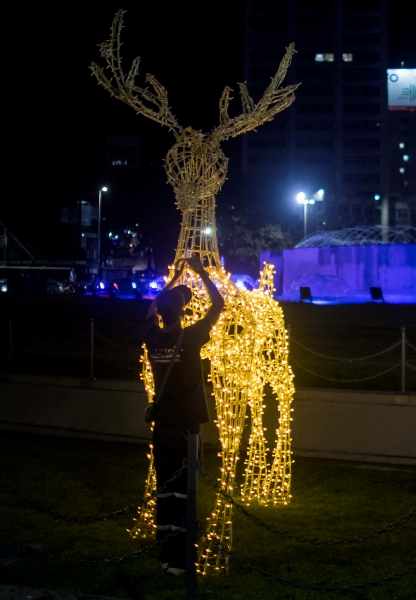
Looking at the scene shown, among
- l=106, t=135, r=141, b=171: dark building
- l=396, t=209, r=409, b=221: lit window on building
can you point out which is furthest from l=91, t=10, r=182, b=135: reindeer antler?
l=106, t=135, r=141, b=171: dark building

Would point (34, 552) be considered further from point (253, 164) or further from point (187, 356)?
point (253, 164)

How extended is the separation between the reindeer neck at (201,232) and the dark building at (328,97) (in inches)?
4007

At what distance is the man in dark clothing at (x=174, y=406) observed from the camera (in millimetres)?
5398

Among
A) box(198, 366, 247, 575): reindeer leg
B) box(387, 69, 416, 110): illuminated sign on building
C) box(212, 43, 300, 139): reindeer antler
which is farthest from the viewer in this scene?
box(387, 69, 416, 110): illuminated sign on building

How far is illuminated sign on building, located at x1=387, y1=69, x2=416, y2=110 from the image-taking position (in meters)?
103

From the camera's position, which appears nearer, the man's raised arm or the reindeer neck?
the man's raised arm

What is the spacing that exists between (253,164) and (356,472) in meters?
103

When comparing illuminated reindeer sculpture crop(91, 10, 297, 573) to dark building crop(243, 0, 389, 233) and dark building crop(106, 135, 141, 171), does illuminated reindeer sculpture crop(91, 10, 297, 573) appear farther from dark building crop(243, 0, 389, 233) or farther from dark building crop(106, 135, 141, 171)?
dark building crop(106, 135, 141, 171)

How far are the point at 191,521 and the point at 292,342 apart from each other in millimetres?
14904

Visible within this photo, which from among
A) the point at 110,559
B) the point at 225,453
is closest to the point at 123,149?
the point at 225,453

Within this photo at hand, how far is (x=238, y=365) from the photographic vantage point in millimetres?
→ 6441

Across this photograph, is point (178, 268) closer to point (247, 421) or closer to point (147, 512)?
point (147, 512)

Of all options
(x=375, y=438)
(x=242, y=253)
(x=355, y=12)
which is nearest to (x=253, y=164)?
(x=355, y=12)

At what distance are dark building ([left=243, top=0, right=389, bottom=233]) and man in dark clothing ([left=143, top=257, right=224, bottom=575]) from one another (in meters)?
103
